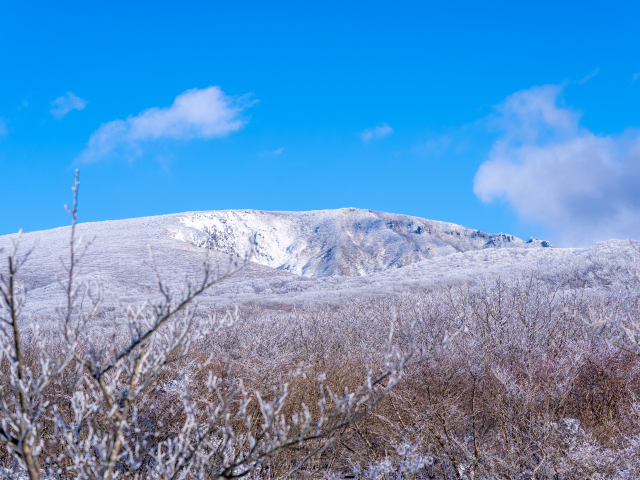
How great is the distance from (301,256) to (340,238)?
10.6 m

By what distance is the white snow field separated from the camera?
28.2 meters

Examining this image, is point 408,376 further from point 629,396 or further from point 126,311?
point 126,311

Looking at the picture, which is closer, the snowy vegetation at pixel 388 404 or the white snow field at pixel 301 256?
the snowy vegetation at pixel 388 404

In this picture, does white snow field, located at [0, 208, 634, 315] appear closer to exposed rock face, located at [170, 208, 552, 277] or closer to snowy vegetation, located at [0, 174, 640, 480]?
exposed rock face, located at [170, 208, 552, 277]

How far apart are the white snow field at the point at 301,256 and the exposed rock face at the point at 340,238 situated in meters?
0.25

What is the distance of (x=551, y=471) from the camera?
238 inches

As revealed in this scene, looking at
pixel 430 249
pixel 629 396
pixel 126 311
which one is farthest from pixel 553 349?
pixel 430 249

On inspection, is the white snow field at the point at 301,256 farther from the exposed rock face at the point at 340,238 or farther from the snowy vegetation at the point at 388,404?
the snowy vegetation at the point at 388,404

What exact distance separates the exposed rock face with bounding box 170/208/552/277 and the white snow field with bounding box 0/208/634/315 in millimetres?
250

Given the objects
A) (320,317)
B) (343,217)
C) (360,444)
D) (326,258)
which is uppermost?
(343,217)

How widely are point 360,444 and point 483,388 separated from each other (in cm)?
238

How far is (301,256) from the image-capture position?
100 meters

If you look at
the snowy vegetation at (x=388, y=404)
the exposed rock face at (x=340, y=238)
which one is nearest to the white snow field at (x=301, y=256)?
the exposed rock face at (x=340, y=238)

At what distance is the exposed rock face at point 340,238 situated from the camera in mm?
94144
